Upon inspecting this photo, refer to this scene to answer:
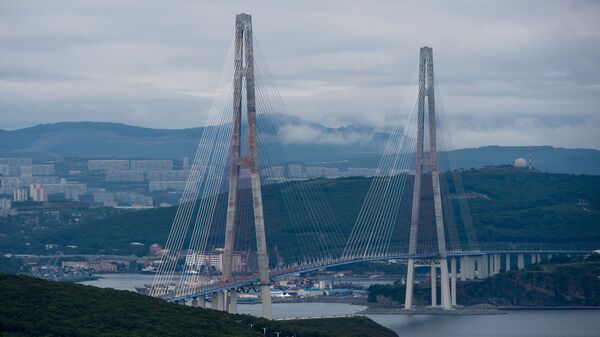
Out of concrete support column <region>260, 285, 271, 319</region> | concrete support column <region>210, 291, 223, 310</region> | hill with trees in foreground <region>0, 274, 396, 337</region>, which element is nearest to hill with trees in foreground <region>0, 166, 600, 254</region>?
concrete support column <region>260, 285, 271, 319</region>

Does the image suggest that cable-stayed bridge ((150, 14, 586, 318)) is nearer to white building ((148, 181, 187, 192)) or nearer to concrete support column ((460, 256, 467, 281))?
concrete support column ((460, 256, 467, 281))

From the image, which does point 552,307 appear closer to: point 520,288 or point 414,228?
point 520,288

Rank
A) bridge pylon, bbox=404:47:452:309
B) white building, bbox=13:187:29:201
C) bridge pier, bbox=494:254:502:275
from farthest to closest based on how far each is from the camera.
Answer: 1. white building, bbox=13:187:29:201
2. bridge pier, bbox=494:254:502:275
3. bridge pylon, bbox=404:47:452:309

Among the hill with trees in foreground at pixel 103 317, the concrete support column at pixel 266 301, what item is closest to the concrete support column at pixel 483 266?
the concrete support column at pixel 266 301

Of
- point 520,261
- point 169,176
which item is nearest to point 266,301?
point 520,261

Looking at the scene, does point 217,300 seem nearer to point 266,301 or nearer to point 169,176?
point 266,301

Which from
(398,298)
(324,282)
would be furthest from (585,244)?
(398,298)

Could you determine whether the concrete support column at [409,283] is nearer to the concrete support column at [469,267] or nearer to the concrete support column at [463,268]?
the concrete support column at [463,268]
